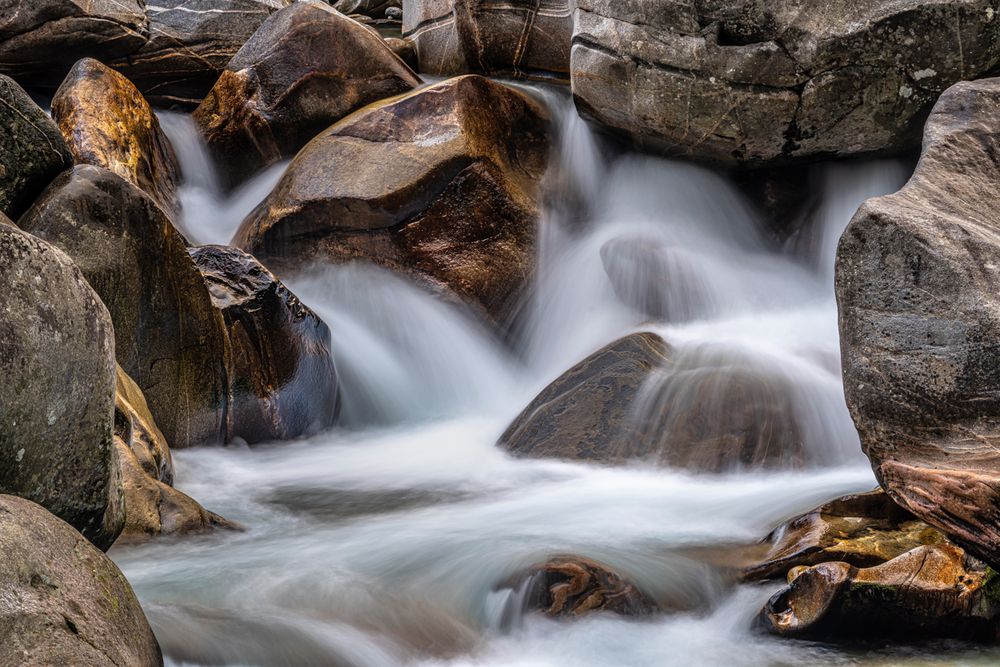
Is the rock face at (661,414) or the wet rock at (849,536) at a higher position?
the wet rock at (849,536)

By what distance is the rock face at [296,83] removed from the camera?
9.09 metres

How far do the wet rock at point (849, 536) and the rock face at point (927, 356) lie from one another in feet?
0.43

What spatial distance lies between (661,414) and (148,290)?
293cm

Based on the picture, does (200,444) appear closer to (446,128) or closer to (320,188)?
(320,188)

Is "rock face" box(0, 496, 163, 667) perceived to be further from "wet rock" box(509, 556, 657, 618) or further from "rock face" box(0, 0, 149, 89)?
"rock face" box(0, 0, 149, 89)

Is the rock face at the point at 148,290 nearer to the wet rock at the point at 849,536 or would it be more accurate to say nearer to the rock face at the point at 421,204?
the rock face at the point at 421,204

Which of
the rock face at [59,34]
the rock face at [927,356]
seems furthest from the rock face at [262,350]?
the rock face at [59,34]

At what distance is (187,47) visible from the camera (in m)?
10.6

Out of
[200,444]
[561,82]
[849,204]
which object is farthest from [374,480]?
[561,82]

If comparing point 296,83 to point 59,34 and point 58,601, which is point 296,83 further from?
point 58,601

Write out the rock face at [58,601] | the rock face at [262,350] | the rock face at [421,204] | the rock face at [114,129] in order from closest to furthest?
1. the rock face at [58,601]
2. the rock face at [262,350]
3. the rock face at [421,204]
4. the rock face at [114,129]

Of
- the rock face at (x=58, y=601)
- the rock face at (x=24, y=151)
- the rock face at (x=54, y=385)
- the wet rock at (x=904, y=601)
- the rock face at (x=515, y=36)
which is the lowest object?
the wet rock at (x=904, y=601)

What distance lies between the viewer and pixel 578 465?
19.3ft

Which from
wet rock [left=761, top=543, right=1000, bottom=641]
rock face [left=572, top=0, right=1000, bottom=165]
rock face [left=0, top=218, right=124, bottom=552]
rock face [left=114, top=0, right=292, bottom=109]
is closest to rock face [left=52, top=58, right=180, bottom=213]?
rock face [left=114, top=0, right=292, bottom=109]
